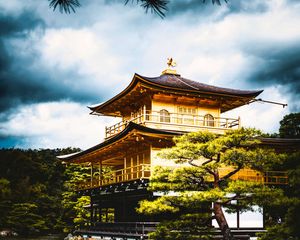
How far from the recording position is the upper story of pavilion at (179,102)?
25.5m

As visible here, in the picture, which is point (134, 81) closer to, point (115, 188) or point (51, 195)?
point (115, 188)

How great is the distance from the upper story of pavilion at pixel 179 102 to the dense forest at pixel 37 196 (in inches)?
637

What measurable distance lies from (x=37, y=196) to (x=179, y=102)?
27216 mm

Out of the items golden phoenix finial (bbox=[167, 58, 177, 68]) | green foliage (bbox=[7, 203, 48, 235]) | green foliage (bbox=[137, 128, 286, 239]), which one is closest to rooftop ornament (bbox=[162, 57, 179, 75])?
golden phoenix finial (bbox=[167, 58, 177, 68])

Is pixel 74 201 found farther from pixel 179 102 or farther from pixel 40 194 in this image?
pixel 179 102

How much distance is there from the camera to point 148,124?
2478 cm

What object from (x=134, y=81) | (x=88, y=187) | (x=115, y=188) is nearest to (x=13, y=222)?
(x=88, y=187)

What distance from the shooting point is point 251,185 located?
16109 mm

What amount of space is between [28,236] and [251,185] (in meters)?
32.5

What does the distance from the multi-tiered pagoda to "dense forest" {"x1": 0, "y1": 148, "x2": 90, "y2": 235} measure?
12352 millimetres

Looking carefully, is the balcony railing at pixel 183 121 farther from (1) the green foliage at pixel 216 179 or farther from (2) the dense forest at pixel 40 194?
(2) the dense forest at pixel 40 194

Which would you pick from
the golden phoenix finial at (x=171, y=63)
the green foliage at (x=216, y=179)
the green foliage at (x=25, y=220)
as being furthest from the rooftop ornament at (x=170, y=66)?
the green foliage at (x=25, y=220)

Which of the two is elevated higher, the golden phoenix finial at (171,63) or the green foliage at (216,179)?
the golden phoenix finial at (171,63)

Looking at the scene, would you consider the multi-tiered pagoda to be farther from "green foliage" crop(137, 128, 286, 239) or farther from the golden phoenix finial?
"green foliage" crop(137, 128, 286, 239)
